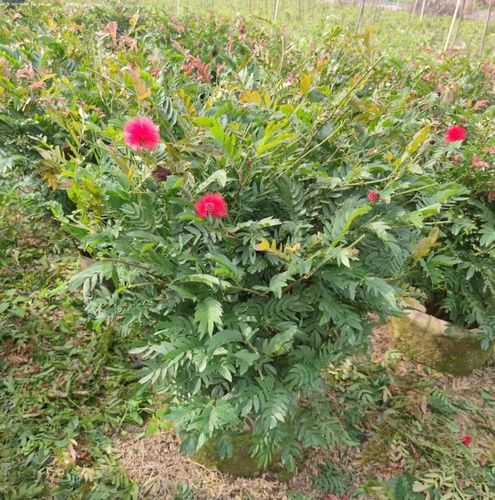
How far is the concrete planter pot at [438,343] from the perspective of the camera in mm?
2422

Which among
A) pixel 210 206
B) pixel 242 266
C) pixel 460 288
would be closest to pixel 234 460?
pixel 242 266

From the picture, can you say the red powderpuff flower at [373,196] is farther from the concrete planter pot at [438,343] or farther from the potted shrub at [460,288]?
the concrete planter pot at [438,343]

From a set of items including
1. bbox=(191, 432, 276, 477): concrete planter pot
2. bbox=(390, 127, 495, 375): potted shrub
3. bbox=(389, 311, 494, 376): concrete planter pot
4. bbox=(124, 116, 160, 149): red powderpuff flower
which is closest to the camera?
bbox=(124, 116, 160, 149): red powderpuff flower

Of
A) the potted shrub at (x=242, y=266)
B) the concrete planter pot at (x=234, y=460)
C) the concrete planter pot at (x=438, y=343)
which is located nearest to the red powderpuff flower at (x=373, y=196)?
the potted shrub at (x=242, y=266)

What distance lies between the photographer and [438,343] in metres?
2.48

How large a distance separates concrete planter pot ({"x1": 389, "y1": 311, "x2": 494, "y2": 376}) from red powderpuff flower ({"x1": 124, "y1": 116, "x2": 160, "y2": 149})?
1.74 meters

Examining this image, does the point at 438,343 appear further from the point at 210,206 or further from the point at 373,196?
the point at 210,206

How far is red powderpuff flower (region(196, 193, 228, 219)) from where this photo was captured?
1271 millimetres

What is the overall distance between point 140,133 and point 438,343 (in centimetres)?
198

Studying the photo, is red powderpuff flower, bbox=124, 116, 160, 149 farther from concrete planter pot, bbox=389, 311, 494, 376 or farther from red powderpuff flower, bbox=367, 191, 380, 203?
concrete planter pot, bbox=389, 311, 494, 376

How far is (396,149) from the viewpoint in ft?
6.06

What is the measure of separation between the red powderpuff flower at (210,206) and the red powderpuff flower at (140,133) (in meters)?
0.20

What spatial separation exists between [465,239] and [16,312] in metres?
2.43

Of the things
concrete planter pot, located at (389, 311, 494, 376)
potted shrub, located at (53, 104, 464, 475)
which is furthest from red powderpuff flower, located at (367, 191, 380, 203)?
concrete planter pot, located at (389, 311, 494, 376)
